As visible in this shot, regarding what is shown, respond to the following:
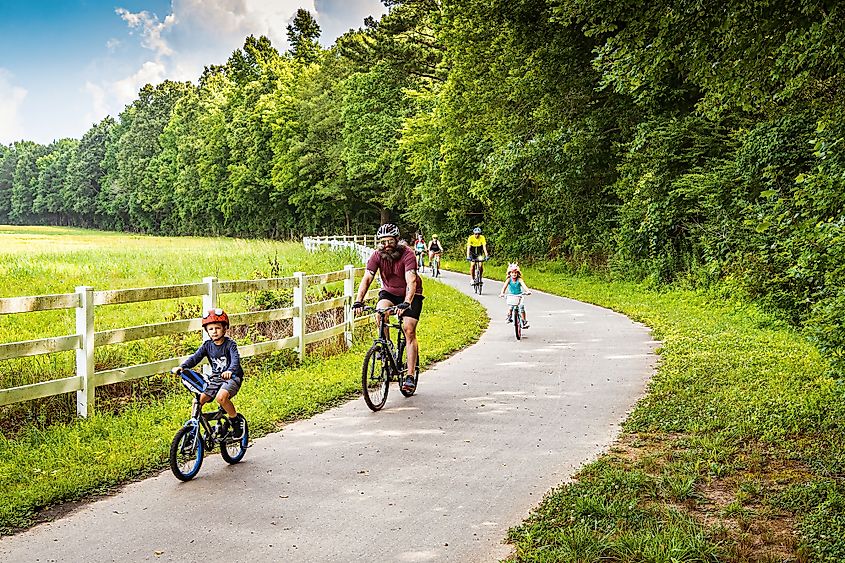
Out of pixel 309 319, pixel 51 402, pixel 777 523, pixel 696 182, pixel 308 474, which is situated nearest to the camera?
pixel 777 523

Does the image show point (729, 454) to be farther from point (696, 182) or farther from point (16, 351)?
point (696, 182)

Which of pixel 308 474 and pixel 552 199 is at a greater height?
pixel 552 199

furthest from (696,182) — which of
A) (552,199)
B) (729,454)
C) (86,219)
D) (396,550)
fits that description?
(86,219)

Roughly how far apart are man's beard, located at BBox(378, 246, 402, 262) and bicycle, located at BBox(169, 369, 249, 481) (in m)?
3.21

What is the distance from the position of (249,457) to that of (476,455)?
6.66 ft

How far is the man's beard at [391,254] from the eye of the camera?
9312mm

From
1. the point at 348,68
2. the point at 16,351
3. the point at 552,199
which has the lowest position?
the point at 16,351

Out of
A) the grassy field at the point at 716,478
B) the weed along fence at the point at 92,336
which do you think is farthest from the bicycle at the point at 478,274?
the weed along fence at the point at 92,336

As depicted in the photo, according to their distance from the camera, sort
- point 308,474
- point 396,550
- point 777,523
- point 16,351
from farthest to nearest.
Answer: point 16,351 < point 308,474 < point 777,523 < point 396,550

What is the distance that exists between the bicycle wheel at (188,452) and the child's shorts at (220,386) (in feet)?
1.01

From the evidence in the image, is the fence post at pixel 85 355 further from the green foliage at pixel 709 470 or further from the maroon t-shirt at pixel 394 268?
the green foliage at pixel 709 470

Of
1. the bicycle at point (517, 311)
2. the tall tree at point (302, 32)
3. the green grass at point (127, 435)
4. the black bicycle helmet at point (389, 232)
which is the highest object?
the tall tree at point (302, 32)

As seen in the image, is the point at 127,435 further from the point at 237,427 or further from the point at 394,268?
the point at 394,268

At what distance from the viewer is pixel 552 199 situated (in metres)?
30.3
